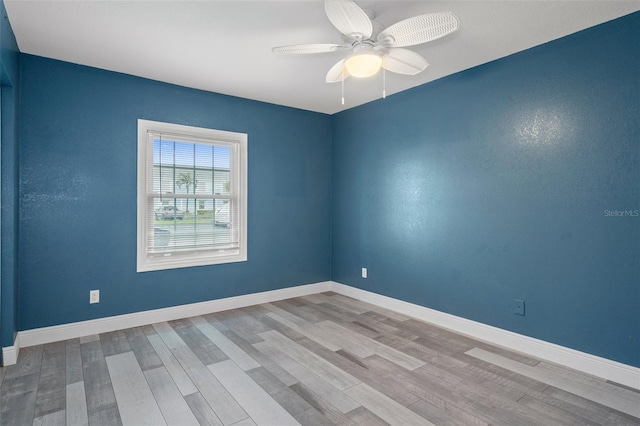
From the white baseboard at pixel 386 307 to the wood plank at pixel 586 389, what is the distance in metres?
0.16

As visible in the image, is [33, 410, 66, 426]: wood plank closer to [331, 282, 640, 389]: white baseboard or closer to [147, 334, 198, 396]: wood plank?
[147, 334, 198, 396]: wood plank

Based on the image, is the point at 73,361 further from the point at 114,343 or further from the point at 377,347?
the point at 377,347

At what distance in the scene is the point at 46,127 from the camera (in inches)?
121

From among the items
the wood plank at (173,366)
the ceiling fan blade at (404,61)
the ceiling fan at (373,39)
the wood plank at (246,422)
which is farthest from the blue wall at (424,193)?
the wood plank at (246,422)

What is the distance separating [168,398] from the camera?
223 cm

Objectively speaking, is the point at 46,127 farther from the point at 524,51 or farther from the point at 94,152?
the point at 524,51

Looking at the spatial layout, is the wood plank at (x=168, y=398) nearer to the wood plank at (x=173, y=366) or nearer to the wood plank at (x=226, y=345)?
the wood plank at (x=173, y=366)

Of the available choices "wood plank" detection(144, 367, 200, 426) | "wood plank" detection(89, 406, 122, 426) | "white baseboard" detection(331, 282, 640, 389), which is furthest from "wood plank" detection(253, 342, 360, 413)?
"white baseboard" detection(331, 282, 640, 389)

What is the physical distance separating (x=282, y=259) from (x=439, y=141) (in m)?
2.44

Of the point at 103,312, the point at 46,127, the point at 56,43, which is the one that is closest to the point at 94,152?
the point at 46,127

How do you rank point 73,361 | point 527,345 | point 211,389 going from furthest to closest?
point 527,345
point 73,361
point 211,389

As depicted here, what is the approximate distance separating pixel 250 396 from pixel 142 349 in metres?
1.30

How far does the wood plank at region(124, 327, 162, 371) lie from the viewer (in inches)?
106

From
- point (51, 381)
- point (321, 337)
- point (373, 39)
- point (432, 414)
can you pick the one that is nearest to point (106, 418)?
point (51, 381)
